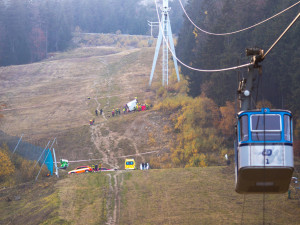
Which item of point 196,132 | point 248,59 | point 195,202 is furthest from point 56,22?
point 195,202

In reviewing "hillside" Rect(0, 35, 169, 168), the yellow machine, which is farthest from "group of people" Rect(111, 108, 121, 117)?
the yellow machine

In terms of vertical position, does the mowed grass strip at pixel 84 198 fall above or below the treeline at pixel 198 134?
below

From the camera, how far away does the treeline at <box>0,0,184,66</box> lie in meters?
89.2

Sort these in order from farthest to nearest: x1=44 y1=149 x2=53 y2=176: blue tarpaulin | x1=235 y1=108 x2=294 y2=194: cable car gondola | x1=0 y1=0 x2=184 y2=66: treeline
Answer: x1=0 y1=0 x2=184 y2=66: treeline → x1=44 y1=149 x2=53 y2=176: blue tarpaulin → x1=235 y1=108 x2=294 y2=194: cable car gondola

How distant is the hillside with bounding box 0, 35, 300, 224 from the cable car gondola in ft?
20.1

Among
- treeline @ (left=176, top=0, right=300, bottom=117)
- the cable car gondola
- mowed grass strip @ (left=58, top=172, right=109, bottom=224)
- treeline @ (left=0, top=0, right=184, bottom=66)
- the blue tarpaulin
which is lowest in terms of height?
mowed grass strip @ (left=58, top=172, right=109, bottom=224)

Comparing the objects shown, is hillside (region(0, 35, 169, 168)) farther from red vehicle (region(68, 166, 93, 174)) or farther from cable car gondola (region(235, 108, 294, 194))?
cable car gondola (region(235, 108, 294, 194))

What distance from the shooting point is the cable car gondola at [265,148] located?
1183cm

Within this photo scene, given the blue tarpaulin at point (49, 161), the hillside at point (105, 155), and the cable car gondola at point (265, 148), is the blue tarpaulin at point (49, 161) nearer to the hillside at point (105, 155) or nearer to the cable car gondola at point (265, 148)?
the hillside at point (105, 155)

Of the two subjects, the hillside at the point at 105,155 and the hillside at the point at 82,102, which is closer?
the hillside at the point at 105,155

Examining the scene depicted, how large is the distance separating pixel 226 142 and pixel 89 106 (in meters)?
25.1

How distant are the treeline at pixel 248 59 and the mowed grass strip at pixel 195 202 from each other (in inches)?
397

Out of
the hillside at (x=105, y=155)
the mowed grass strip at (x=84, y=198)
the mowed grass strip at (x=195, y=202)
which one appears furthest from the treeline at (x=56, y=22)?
the mowed grass strip at (x=195, y=202)

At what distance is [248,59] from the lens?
33750mm
